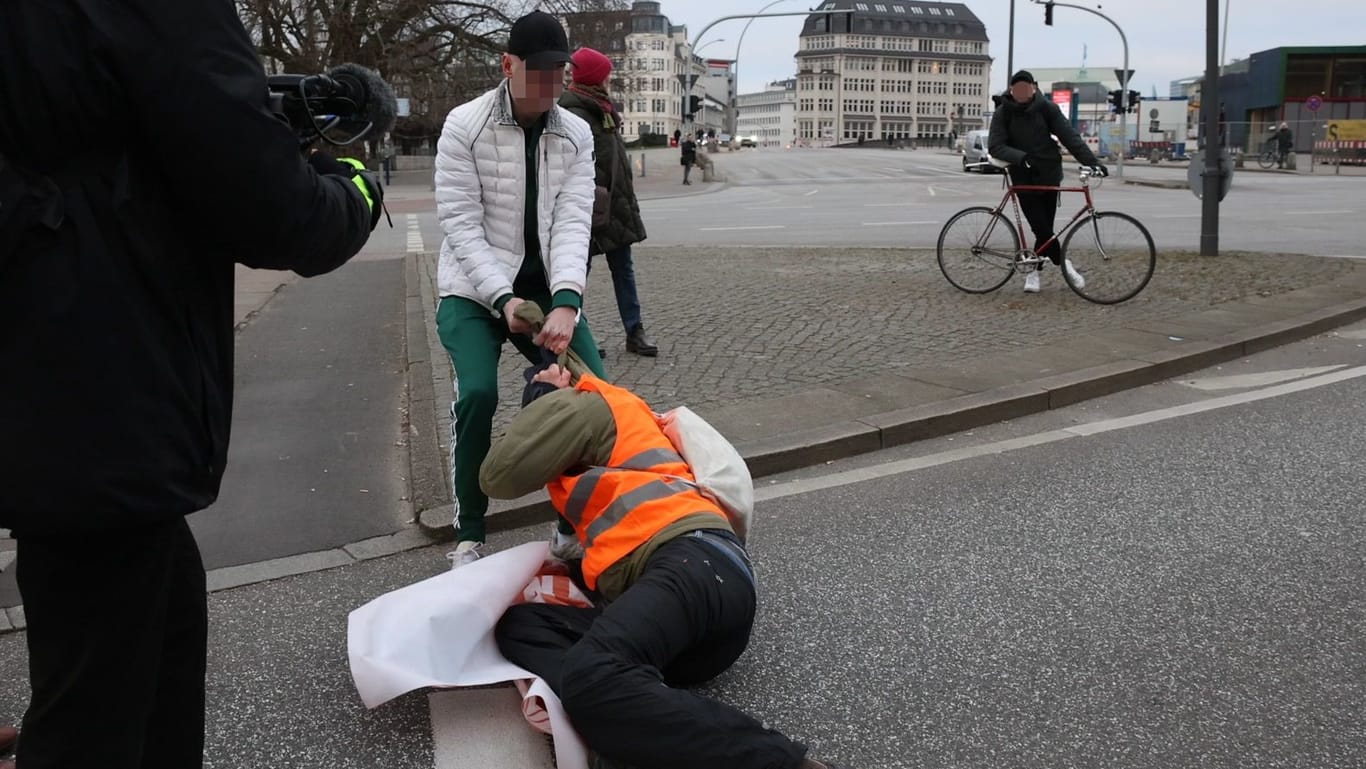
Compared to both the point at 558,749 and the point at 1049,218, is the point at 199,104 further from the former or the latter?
the point at 1049,218

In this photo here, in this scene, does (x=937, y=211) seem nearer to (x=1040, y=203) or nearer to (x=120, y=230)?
(x=1040, y=203)

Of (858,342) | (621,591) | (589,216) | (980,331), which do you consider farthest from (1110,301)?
(621,591)

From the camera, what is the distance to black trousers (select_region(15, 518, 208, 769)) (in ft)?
6.11

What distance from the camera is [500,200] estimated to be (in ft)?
12.3

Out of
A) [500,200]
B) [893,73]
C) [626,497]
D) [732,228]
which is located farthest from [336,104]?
[893,73]

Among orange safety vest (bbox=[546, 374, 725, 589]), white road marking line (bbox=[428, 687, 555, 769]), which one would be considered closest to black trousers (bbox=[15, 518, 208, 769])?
white road marking line (bbox=[428, 687, 555, 769])

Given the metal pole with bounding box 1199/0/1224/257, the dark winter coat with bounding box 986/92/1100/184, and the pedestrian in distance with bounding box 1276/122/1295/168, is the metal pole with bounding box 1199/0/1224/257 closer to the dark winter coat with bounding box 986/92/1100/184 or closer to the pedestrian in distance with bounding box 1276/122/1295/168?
the dark winter coat with bounding box 986/92/1100/184

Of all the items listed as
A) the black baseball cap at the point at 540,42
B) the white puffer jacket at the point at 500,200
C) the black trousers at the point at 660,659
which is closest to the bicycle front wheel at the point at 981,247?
the white puffer jacket at the point at 500,200

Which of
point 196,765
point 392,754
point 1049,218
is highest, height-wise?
point 1049,218

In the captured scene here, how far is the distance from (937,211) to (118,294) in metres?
20.1

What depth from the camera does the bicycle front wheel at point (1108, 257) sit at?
8.87 meters

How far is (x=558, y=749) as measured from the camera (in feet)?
8.64

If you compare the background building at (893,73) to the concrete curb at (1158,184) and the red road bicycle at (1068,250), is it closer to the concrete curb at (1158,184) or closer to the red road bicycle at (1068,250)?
the concrete curb at (1158,184)

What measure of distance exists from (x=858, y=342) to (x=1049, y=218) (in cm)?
288
